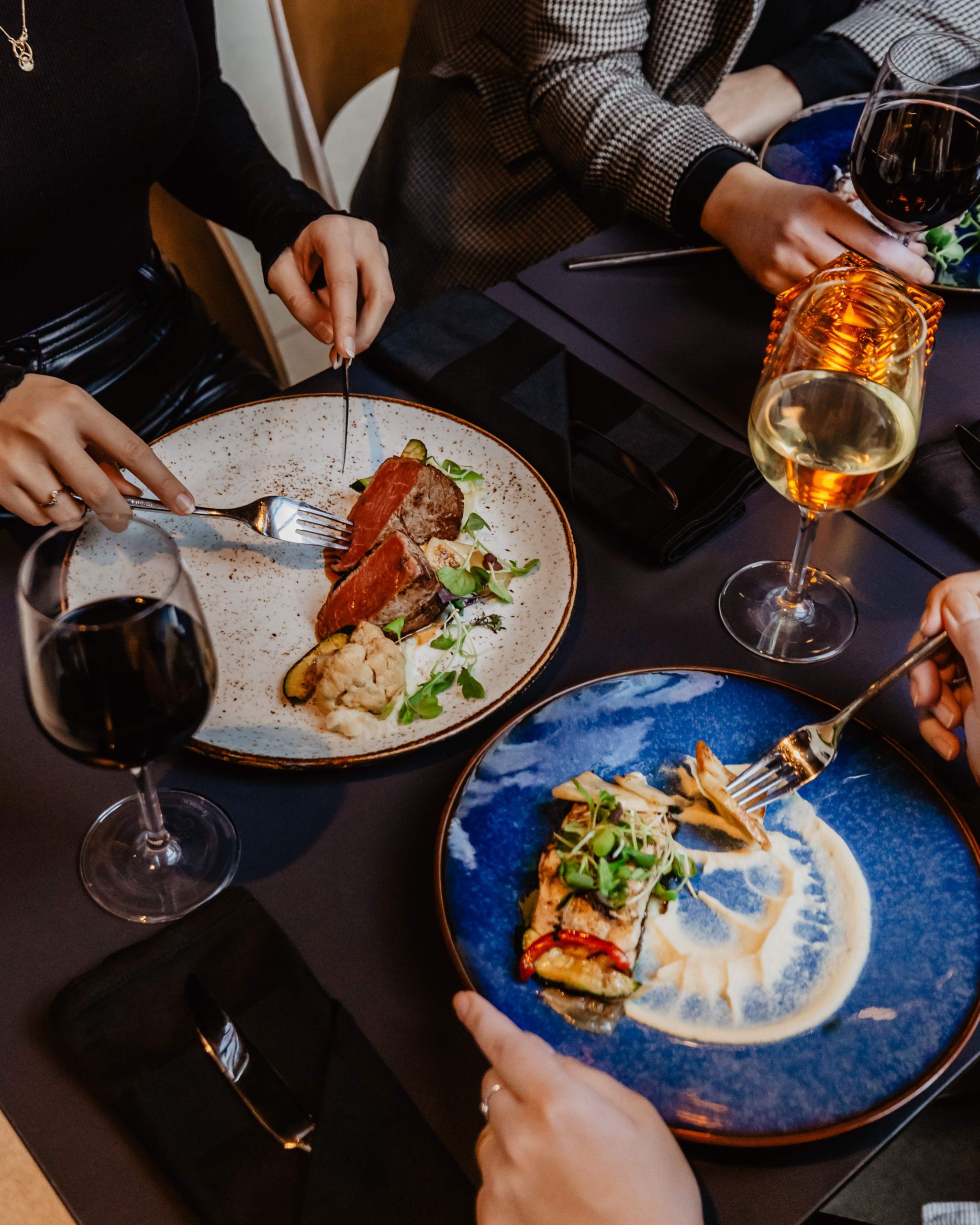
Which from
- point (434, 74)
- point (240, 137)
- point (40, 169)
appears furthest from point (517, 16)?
point (40, 169)

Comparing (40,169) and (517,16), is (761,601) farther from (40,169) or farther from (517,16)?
(517,16)

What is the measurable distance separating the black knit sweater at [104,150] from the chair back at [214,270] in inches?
10.6

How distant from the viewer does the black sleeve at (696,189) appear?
1.43 m

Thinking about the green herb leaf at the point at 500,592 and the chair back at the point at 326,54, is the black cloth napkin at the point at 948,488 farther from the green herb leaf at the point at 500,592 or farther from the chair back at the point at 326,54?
the chair back at the point at 326,54

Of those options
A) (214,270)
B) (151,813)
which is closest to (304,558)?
(151,813)

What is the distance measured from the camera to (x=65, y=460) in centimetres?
101

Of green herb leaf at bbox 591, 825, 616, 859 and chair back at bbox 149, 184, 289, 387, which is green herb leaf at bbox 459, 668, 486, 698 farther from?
chair back at bbox 149, 184, 289, 387

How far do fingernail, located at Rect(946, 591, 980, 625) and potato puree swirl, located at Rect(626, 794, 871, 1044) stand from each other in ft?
0.71

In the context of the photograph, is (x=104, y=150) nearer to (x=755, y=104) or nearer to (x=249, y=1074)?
(x=755, y=104)

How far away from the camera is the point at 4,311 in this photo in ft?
4.62

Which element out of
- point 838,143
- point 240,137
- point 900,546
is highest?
point 240,137

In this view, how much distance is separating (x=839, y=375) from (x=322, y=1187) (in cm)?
77

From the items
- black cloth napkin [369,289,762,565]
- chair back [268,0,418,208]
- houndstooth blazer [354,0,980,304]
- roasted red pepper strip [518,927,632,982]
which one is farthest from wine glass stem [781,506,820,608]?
chair back [268,0,418,208]

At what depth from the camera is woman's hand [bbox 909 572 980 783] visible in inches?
33.5
